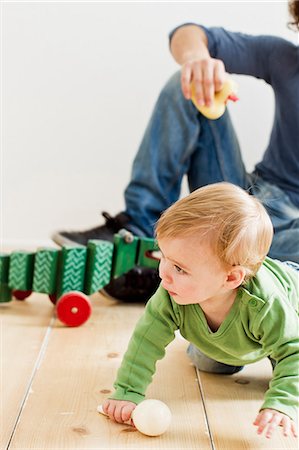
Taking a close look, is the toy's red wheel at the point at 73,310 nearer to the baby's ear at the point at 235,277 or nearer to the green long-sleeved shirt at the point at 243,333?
the green long-sleeved shirt at the point at 243,333

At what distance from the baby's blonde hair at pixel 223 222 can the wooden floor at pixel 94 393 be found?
0.23 metres

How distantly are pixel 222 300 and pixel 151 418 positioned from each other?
0.18 m

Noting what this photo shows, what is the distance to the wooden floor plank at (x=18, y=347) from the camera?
97cm

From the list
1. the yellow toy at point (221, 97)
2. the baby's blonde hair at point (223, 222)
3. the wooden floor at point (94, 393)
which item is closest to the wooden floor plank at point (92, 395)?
the wooden floor at point (94, 393)

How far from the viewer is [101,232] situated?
157 centimetres

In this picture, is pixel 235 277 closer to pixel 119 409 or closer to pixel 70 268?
pixel 119 409

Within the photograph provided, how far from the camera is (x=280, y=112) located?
4.92ft

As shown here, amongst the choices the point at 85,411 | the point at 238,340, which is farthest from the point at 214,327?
the point at 85,411

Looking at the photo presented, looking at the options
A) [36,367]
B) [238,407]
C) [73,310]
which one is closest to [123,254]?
[73,310]

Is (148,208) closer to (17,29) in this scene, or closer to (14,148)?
(14,148)

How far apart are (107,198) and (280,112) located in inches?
26.0

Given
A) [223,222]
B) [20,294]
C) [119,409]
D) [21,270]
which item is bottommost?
[20,294]

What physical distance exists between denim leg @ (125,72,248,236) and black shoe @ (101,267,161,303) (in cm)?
9

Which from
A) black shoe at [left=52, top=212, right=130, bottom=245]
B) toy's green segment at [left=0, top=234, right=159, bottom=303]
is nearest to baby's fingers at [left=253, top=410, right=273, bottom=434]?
toy's green segment at [left=0, top=234, right=159, bottom=303]
